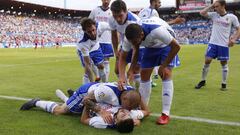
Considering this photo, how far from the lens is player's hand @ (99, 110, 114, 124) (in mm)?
5704

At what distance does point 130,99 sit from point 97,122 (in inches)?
25.4

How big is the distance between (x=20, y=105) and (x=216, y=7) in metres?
5.90

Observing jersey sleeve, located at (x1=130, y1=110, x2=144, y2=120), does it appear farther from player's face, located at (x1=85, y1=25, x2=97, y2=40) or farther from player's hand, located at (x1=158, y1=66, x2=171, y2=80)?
player's face, located at (x1=85, y1=25, x2=97, y2=40)

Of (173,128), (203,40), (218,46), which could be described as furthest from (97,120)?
(203,40)

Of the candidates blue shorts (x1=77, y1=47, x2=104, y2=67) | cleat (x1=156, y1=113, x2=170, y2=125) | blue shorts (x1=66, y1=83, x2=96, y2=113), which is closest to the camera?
cleat (x1=156, y1=113, x2=170, y2=125)

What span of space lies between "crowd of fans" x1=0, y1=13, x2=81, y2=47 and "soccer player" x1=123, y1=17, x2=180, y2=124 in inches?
1908

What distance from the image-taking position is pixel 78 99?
20.8ft

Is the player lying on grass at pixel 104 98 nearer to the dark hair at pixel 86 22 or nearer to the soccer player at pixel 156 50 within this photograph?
the soccer player at pixel 156 50

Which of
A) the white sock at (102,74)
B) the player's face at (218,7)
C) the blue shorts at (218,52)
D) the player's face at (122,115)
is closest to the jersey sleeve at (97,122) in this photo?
the player's face at (122,115)

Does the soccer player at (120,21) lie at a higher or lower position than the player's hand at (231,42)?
higher

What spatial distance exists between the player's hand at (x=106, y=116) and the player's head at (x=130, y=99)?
27 centimetres

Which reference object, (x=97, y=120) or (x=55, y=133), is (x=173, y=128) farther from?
(x=55, y=133)

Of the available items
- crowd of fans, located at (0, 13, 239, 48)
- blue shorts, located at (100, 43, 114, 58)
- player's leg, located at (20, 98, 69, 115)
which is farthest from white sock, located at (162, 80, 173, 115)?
crowd of fans, located at (0, 13, 239, 48)

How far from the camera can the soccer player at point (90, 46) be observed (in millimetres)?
7883
